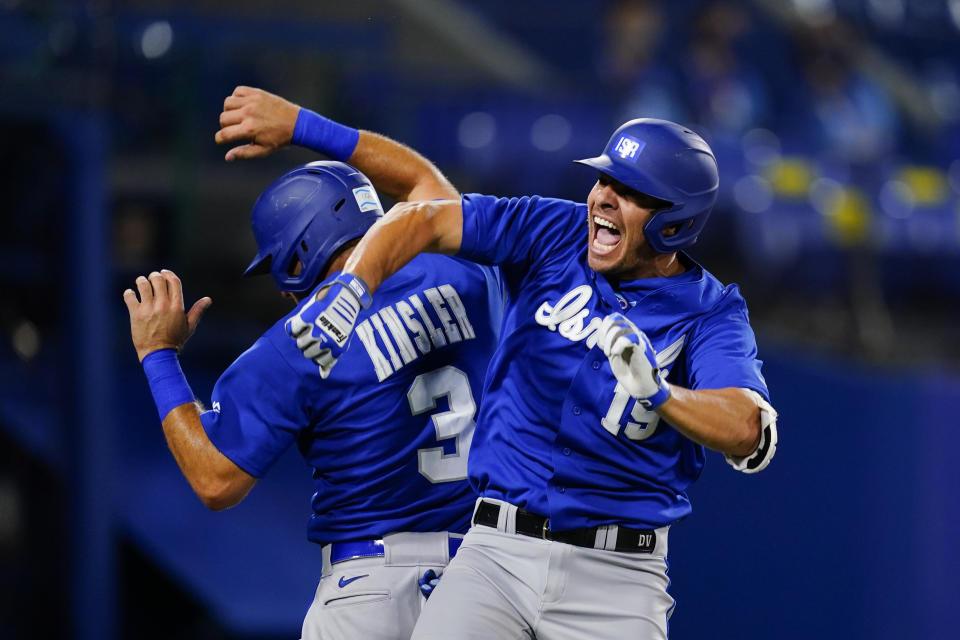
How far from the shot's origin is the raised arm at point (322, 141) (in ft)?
10.2

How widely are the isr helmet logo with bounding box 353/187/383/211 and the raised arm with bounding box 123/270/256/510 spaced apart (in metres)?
0.49

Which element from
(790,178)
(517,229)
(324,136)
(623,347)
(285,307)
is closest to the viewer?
(623,347)

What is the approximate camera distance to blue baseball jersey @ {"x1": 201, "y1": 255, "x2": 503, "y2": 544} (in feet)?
9.48

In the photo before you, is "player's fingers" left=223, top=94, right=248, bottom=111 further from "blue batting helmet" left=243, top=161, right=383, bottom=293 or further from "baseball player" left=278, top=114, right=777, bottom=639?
"baseball player" left=278, top=114, right=777, bottom=639

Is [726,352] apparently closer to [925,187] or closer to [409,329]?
[409,329]

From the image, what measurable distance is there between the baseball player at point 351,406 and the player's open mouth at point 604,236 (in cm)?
49

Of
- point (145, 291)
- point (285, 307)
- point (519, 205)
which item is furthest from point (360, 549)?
point (285, 307)

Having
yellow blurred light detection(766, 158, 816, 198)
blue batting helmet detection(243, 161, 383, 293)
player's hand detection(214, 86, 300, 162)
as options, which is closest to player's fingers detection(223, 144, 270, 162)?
player's hand detection(214, 86, 300, 162)

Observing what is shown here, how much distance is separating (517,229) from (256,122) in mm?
753

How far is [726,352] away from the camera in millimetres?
2619

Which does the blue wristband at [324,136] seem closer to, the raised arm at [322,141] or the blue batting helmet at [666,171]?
the raised arm at [322,141]

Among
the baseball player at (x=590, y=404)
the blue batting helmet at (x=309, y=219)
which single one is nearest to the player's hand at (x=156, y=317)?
the blue batting helmet at (x=309, y=219)

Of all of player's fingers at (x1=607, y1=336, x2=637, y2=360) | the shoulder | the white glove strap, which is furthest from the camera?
the shoulder

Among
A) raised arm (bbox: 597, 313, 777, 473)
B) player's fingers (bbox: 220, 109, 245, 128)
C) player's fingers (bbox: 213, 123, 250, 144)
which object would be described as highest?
player's fingers (bbox: 220, 109, 245, 128)
